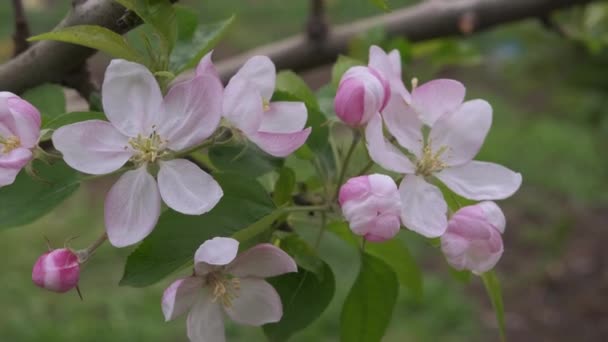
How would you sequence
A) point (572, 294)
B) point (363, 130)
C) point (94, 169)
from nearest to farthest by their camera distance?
1. point (94, 169)
2. point (363, 130)
3. point (572, 294)

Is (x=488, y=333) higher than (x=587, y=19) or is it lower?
lower

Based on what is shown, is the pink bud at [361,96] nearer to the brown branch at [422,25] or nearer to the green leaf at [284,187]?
the green leaf at [284,187]

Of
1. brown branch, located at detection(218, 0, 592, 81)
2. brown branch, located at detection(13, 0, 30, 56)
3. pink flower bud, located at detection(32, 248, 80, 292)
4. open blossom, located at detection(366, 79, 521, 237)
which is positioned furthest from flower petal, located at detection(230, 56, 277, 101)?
Result: brown branch, located at detection(218, 0, 592, 81)

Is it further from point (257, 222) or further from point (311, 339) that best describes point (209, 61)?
point (311, 339)

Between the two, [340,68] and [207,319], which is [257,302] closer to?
[207,319]

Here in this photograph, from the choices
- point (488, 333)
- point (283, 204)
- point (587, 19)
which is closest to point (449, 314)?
point (488, 333)

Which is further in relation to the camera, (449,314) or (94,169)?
(449,314)

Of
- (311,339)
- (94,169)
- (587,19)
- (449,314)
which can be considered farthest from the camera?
(449,314)

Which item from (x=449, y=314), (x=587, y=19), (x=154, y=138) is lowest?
(x=449, y=314)
